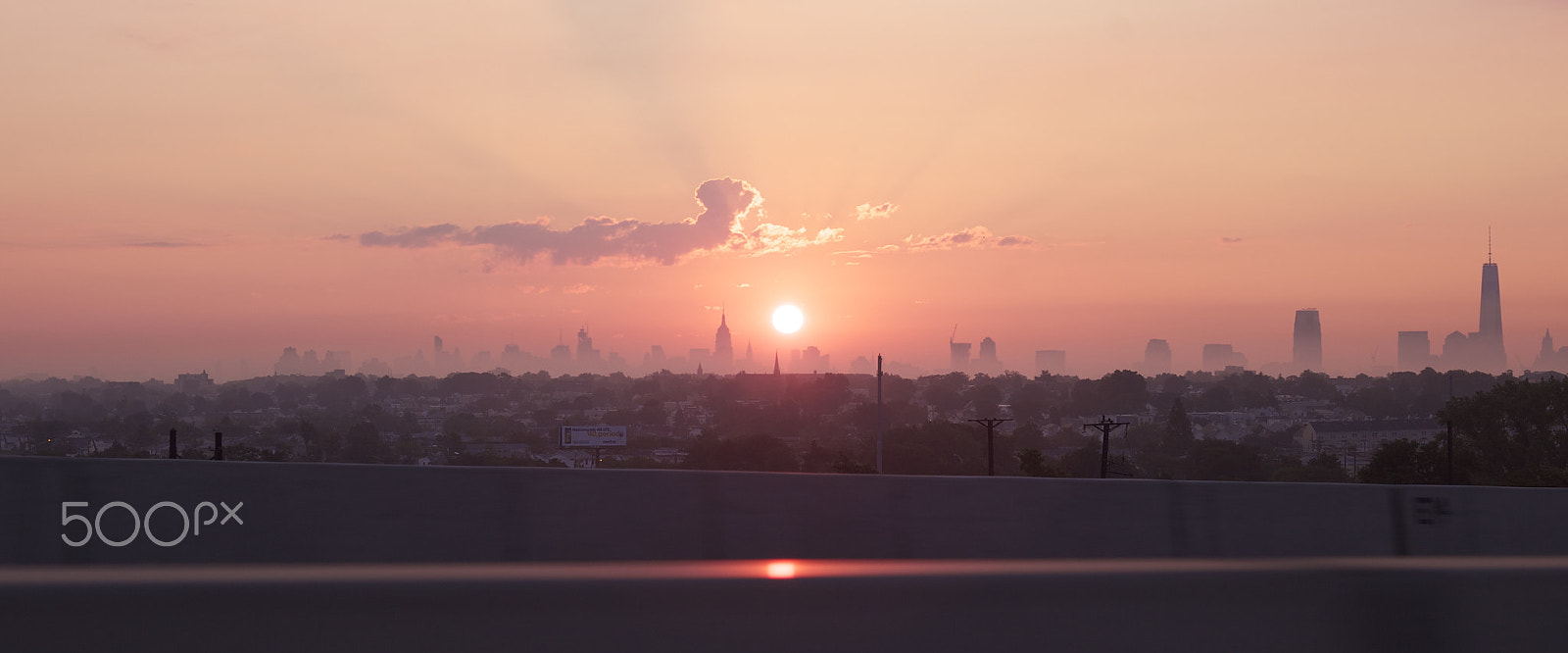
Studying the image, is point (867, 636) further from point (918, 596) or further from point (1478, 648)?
point (1478, 648)

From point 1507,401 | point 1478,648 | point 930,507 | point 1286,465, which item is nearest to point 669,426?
point 1286,465

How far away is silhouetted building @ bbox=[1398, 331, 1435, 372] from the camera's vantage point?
148750 millimetres

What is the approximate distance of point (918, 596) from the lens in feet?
7.36

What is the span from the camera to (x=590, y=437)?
1864 inches

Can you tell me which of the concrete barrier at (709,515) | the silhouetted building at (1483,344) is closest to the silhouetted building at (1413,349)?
the silhouetted building at (1483,344)

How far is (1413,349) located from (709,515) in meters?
179

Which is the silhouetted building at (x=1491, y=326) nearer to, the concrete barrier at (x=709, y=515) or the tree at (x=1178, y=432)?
the tree at (x=1178, y=432)

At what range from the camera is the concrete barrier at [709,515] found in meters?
5.67

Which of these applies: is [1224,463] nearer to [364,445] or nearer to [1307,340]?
[364,445]

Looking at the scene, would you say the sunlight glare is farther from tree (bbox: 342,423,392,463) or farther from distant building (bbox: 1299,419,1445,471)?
distant building (bbox: 1299,419,1445,471)

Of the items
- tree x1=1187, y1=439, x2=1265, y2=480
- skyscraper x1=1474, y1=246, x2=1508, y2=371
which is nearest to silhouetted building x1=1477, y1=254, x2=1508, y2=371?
skyscraper x1=1474, y1=246, x2=1508, y2=371

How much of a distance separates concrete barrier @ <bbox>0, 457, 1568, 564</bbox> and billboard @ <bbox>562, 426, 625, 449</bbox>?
41.1m

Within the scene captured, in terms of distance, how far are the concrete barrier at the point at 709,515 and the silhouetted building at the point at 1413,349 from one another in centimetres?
15755

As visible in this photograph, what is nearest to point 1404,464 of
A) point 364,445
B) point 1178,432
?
point 1178,432
